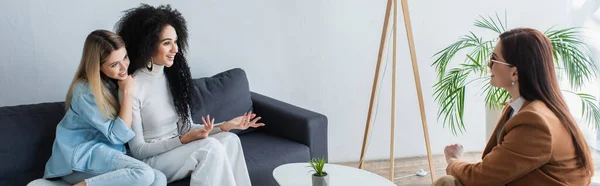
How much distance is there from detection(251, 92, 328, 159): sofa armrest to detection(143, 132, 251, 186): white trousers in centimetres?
50

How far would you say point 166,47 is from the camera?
9.42ft

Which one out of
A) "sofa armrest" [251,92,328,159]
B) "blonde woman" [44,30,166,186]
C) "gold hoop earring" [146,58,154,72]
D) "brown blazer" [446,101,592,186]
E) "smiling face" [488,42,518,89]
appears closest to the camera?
"brown blazer" [446,101,592,186]

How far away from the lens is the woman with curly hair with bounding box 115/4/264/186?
2752 mm

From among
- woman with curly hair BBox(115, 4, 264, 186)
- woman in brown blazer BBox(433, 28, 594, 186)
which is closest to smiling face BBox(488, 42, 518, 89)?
woman in brown blazer BBox(433, 28, 594, 186)

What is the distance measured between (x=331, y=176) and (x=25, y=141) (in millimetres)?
1248

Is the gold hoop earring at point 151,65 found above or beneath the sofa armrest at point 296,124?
above

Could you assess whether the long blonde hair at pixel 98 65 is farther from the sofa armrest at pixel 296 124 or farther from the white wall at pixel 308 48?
the sofa armrest at pixel 296 124

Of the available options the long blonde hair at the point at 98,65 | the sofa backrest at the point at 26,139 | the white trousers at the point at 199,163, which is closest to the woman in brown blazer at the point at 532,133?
the white trousers at the point at 199,163

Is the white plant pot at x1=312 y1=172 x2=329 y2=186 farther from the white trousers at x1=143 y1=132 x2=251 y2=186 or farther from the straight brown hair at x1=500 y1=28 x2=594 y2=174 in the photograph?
the straight brown hair at x1=500 y1=28 x2=594 y2=174

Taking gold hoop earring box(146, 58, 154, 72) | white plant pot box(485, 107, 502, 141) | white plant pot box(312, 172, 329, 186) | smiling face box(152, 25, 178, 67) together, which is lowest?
white plant pot box(485, 107, 502, 141)

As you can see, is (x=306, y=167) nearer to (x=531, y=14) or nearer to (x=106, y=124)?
(x=106, y=124)

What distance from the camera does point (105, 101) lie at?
270cm

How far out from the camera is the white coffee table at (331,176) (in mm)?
2707

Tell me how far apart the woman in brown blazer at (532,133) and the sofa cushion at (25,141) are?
5.53ft
